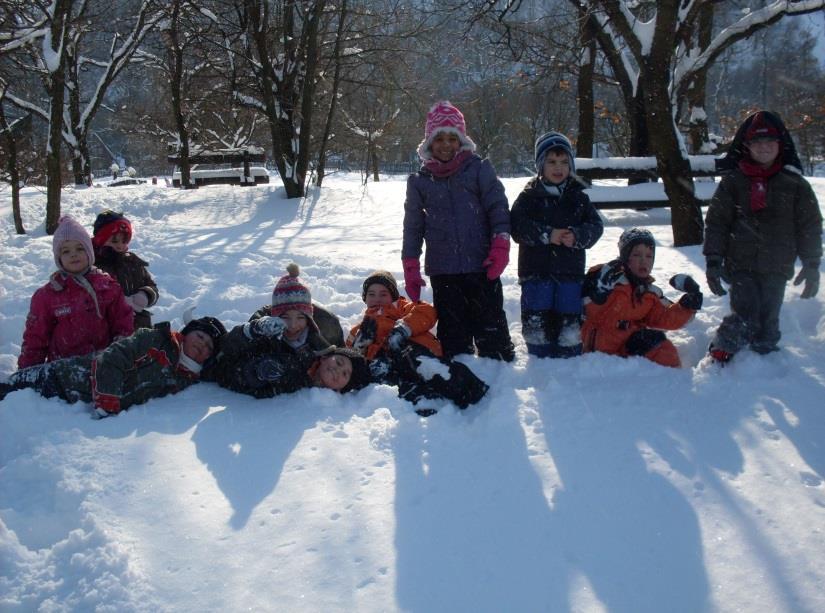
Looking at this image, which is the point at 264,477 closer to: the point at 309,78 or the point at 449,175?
the point at 449,175

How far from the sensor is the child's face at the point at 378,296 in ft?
14.6

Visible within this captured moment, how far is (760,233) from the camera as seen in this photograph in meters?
3.97

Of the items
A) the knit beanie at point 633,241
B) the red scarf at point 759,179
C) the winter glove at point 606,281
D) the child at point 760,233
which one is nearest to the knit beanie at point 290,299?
the winter glove at point 606,281

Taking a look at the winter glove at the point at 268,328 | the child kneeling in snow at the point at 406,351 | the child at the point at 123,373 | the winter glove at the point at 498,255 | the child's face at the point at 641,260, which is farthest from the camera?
the child's face at the point at 641,260

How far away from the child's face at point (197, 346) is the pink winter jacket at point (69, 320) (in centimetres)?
48

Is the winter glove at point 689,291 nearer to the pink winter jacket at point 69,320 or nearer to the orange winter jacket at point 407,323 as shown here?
the orange winter jacket at point 407,323

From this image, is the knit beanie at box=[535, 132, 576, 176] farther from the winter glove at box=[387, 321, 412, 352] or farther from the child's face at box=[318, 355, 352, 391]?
→ the child's face at box=[318, 355, 352, 391]

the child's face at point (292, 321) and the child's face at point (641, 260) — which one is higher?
the child's face at point (641, 260)

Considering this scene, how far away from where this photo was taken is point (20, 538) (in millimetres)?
2324

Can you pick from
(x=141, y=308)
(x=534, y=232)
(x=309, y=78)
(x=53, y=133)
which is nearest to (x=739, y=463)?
(x=534, y=232)

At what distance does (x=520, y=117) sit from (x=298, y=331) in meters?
31.4

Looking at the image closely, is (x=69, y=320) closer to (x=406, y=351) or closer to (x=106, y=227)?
(x=106, y=227)

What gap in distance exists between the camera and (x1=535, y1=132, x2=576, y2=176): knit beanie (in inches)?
157

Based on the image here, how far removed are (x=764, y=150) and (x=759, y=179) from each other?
193 mm
